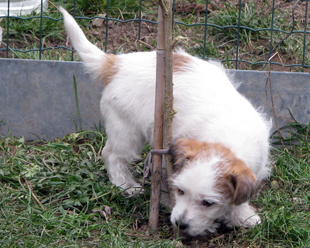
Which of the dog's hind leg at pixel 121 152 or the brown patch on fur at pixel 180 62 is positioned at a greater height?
the brown patch on fur at pixel 180 62

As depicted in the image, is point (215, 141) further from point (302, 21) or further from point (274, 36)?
point (302, 21)

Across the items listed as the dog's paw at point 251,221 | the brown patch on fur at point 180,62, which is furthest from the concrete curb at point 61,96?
the dog's paw at point 251,221

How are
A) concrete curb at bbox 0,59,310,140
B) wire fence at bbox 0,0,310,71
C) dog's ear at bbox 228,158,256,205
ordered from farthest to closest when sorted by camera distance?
wire fence at bbox 0,0,310,71 < concrete curb at bbox 0,59,310,140 < dog's ear at bbox 228,158,256,205

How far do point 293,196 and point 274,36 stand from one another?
2.53 metres

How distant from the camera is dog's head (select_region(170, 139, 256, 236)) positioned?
2898 millimetres

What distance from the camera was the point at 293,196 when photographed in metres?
3.80

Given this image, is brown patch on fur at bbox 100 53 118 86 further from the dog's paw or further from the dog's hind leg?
the dog's paw

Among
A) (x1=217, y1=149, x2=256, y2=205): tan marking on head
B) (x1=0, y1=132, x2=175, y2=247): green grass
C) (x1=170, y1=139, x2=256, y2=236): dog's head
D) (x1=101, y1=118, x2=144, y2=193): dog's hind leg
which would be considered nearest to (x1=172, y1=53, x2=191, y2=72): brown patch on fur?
(x1=101, y1=118, x2=144, y2=193): dog's hind leg

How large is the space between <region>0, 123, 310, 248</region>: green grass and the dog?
0.16 metres

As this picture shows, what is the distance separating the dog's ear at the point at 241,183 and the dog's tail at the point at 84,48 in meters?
1.53

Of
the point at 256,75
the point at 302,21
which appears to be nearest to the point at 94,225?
the point at 256,75

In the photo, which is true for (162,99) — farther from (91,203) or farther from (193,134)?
(91,203)

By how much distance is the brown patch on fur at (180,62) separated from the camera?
363 centimetres

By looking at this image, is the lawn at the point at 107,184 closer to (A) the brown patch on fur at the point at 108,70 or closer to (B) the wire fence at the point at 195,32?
(B) the wire fence at the point at 195,32
